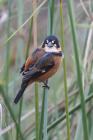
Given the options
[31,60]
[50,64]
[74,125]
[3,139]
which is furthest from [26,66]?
[74,125]

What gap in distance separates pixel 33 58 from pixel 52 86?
49cm

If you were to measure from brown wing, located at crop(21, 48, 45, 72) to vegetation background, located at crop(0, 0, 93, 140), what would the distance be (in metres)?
0.04

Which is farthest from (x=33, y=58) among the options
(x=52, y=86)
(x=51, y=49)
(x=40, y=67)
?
(x=52, y=86)

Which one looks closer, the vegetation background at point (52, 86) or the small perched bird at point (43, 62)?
the vegetation background at point (52, 86)

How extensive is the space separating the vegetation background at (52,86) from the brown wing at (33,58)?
0.04 m

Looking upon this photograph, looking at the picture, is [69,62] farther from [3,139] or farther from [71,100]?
[3,139]

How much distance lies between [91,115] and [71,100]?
0.23 metres

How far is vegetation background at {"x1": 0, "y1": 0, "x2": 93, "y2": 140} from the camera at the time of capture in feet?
4.92

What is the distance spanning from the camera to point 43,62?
A: 6.82ft

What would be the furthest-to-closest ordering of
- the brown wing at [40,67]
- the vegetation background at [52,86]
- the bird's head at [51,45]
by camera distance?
the bird's head at [51,45] → the brown wing at [40,67] → the vegetation background at [52,86]

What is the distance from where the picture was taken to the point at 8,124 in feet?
6.54

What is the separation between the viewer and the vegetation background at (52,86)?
4.92 feet

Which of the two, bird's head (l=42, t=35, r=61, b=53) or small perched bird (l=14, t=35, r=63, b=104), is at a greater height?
bird's head (l=42, t=35, r=61, b=53)

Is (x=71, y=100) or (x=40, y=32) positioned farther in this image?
(x=40, y=32)
